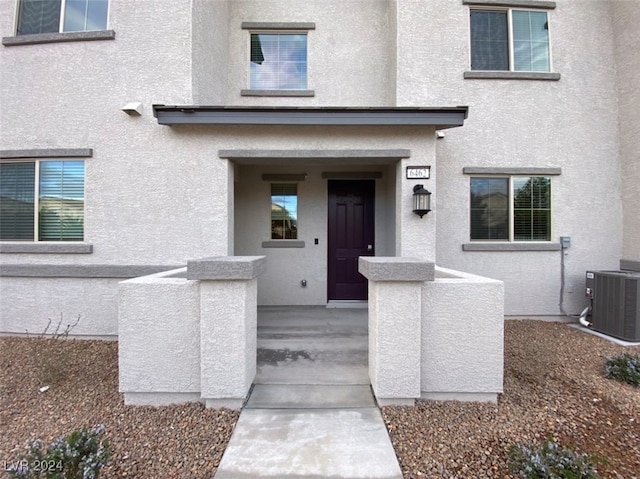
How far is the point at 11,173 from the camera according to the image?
4.76m

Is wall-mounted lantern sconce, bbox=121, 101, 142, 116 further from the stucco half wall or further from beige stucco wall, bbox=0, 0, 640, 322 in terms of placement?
the stucco half wall

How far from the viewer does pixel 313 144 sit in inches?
176

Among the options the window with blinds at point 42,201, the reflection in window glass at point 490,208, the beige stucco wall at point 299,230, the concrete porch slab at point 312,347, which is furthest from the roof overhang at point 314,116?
the concrete porch slab at point 312,347

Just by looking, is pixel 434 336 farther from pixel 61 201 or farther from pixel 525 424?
pixel 61 201

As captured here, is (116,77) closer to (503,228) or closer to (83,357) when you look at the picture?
(83,357)

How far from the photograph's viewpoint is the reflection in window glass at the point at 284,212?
602cm

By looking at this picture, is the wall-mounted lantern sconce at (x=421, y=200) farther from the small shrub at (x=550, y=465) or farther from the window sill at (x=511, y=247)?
the small shrub at (x=550, y=465)

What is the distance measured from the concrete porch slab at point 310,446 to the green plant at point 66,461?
82 cm

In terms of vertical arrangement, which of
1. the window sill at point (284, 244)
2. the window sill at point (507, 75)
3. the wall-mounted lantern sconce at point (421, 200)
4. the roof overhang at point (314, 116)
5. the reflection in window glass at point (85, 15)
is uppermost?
the reflection in window glass at point (85, 15)

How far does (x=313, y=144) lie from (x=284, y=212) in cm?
194

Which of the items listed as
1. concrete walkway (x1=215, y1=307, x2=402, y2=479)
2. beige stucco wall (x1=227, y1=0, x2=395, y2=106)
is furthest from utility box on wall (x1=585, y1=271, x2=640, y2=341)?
beige stucco wall (x1=227, y1=0, x2=395, y2=106)

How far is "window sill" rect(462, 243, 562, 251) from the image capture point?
5.36 metres

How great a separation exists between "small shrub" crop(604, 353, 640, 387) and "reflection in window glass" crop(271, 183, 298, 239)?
16.7ft

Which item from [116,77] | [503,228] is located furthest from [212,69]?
[503,228]
